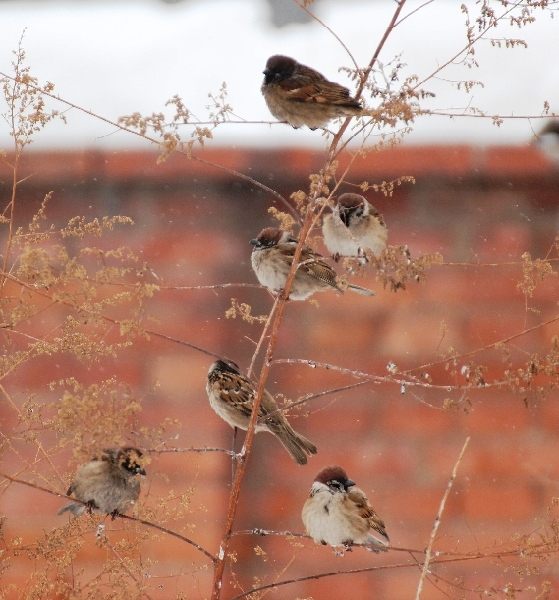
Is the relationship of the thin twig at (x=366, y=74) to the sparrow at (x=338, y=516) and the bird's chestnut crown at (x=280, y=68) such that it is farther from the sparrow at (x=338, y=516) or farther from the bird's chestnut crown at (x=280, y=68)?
the sparrow at (x=338, y=516)

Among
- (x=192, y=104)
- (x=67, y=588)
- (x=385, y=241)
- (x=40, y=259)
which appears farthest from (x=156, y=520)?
(x=192, y=104)

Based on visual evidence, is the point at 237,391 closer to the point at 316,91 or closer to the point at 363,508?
the point at 363,508

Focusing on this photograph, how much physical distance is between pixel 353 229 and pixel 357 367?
390mm

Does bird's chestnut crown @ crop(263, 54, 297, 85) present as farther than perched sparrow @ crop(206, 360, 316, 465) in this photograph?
No

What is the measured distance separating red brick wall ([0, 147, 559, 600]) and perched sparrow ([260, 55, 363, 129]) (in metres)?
0.48

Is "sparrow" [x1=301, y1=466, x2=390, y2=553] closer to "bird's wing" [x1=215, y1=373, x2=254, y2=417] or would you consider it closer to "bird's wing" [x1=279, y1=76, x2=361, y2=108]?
"bird's wing" [x1=215, y1=373, x2=254, y2=417]

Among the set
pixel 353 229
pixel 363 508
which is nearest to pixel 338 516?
pixel 363 508

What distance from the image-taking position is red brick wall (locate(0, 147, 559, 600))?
2227mm

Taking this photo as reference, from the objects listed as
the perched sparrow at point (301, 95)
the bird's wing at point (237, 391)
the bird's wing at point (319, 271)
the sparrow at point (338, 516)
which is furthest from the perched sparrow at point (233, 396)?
the perched sparrow at point (301, 95)

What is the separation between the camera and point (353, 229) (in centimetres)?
209

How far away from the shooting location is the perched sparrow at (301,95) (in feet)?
4.88

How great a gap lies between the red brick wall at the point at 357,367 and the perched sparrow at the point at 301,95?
48 cm

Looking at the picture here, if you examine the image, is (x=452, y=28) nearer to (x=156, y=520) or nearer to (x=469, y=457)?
(x=469, y=457)

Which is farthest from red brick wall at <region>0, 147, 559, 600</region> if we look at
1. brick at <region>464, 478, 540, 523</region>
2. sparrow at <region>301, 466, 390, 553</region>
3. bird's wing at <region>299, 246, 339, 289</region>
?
bird's wing at <region>299, 246, 339, 289</region>
